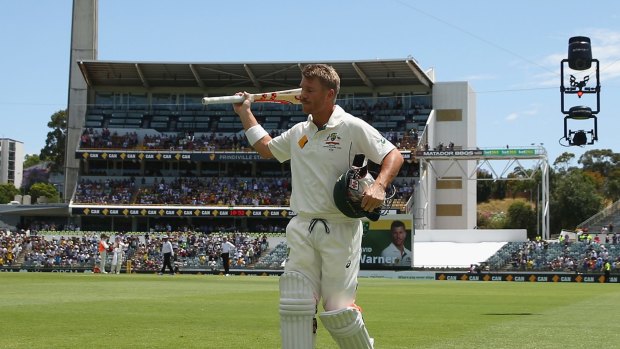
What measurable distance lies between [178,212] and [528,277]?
104 feet

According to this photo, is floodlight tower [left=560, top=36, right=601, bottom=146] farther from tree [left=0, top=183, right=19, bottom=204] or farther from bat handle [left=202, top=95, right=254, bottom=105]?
tree [left=0, top=183, right=19, bottom=204]

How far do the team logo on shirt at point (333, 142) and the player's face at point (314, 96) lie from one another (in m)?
0.22

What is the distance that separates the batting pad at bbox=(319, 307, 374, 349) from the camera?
244 inches

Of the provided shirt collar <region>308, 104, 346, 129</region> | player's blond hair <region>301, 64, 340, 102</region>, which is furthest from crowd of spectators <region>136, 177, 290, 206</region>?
player's blond hair <region>301, 64, 340, 102</region>

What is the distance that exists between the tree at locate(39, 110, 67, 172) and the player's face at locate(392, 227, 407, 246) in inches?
3370

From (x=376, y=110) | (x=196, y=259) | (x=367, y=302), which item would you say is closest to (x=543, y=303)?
(x=367, y=302)

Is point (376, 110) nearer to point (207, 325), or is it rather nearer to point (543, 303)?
point (543, 303)

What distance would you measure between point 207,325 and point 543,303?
32.9 ft

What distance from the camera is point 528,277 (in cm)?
4591

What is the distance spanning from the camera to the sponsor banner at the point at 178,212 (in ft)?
222

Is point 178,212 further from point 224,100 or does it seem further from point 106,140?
point 224,100

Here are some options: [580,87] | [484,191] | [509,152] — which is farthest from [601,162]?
[580,87]

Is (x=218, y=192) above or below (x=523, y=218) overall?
above

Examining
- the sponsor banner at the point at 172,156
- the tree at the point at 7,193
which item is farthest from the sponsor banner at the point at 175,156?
the tree at the point at 7,193
